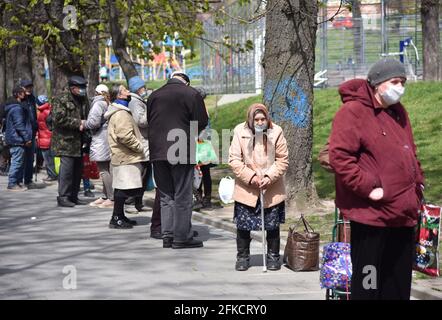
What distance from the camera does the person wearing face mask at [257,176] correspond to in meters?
10.6

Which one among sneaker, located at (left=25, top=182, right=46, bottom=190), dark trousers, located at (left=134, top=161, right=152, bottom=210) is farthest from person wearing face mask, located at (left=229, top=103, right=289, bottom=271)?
sneaker, located at (left=25, top=182, right=46, bottom=190)

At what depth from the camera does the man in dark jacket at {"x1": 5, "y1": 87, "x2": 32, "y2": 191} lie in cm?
1944

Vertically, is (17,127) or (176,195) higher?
(17,127)

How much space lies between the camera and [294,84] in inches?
578

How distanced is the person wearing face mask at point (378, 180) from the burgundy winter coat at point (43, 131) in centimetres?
1482

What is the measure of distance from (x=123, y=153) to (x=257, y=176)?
3978mm

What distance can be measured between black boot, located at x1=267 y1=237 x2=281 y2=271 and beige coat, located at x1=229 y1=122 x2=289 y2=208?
0.38m

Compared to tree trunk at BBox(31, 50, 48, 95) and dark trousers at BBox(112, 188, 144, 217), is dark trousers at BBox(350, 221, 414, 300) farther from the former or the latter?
tree trunk at BBox(31, 50, 48, 95)

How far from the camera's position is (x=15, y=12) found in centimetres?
2509

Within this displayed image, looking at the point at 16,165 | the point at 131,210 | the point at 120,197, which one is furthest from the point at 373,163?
the point at 16,165

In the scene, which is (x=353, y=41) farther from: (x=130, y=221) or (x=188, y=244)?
(x=188, y=244)

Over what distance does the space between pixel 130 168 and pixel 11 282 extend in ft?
13.6
